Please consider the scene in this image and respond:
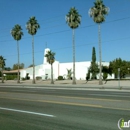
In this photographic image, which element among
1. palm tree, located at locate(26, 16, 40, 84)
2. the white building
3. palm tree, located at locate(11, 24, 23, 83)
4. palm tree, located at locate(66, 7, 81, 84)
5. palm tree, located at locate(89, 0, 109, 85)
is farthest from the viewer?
the white building

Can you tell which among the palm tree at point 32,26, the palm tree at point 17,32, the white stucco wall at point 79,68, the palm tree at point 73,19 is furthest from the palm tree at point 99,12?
the white stucco wall at point 79,68

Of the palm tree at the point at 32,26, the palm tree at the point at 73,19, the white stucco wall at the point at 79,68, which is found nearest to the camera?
the palm tree at the point at 73,19

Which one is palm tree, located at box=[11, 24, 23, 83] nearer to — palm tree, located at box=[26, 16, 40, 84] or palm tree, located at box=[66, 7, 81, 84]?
palm tree, located at box=[26, 16, 40, 84]

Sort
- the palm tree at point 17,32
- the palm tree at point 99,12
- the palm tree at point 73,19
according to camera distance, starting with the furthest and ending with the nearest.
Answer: the palm tree at point 17,32
the palm tree at point 73,19
the palm tree at point 99,12

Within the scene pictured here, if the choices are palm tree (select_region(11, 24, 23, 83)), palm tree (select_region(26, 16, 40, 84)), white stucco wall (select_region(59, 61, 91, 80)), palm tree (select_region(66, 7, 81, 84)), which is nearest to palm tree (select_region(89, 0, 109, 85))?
palm tree (select_region(66, 7, 81, 84))

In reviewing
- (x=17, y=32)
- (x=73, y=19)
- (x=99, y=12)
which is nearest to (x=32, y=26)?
(x=17, y=32)

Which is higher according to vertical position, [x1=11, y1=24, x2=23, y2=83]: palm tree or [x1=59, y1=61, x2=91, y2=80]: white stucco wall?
[x1=11, y1=24, x2=23, y2=83]: palm tree

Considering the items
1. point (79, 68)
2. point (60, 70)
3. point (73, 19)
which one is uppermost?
point (73, 19)

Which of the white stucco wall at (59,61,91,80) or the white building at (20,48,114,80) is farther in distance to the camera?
the white building at (20,48,114,80)

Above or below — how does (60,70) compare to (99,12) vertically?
below

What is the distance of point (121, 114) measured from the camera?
10.5 m

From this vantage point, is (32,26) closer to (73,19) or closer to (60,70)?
(73,19)

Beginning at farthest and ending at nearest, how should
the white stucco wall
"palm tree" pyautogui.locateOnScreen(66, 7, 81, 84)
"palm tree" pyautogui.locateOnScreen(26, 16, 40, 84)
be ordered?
the white stucco wall → "palm tree" pyautogui.locateOnScreen(26, 16, 40, 84) → "palm tree" pyautogui.locateOnScreen(66, 7, 81, 84)

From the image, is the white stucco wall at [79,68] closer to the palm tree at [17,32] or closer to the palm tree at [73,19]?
the palm tree at [17,32]
